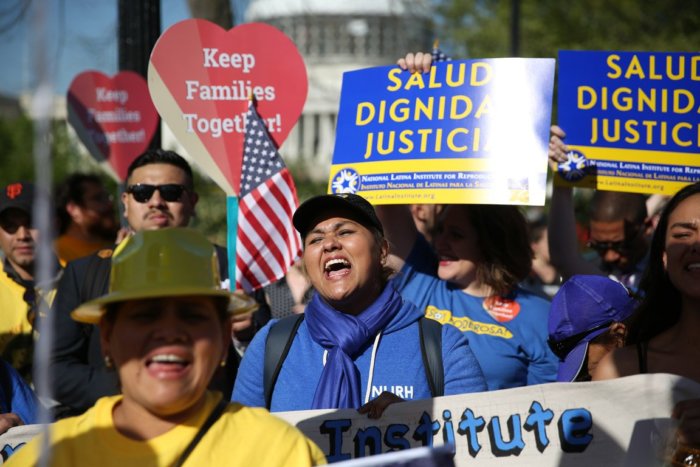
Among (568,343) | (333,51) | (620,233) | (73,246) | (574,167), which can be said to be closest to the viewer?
(568,343)

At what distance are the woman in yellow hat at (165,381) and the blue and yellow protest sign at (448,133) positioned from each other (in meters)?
2.46

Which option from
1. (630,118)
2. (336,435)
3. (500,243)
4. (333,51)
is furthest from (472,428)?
(333,51)

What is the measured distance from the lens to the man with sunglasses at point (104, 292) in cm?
470

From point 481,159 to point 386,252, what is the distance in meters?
0.98

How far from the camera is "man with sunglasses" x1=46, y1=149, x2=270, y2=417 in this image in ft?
15.4

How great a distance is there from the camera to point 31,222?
5988 millimetres

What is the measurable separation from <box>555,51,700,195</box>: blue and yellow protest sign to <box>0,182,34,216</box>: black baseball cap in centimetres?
287

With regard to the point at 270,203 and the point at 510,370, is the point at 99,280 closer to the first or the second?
the point at 270,203

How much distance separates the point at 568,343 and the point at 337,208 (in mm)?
1057

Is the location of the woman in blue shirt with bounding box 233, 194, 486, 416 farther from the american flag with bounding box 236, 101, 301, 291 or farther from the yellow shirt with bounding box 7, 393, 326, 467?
the american flag with bounding box 236, 101, 301, 291

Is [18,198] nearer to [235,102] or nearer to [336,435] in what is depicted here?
[235,102]

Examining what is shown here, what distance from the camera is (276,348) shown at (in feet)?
12.7

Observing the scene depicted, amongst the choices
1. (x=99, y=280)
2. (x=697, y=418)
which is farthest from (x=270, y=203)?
(x=697, y=418)

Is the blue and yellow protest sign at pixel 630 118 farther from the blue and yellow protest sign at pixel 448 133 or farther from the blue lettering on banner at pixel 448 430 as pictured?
the blue lettering on banner at pixel 448 430
